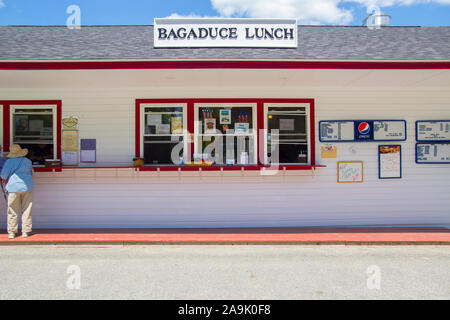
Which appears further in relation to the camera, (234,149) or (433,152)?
(433,152)

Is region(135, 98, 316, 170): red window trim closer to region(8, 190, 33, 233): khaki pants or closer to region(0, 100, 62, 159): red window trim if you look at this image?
region(0, 100, 62, 159): red window trim

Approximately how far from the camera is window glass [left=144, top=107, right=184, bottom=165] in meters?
7.88

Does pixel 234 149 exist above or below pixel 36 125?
below

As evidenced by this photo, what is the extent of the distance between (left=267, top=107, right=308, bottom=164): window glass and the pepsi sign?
3.78 ft

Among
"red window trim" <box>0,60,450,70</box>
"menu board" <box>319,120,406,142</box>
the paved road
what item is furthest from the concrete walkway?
"red window trim" <box>0,60,450,70</box>

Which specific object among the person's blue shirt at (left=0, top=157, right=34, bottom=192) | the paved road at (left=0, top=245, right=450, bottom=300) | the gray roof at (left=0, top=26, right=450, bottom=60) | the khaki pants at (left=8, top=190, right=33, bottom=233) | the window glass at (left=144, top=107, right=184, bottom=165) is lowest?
the paved road at (left=0, top=245, right=450, bottom=300)

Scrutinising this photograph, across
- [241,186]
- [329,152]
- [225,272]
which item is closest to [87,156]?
[241,186]

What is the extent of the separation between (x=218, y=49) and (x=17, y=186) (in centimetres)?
469

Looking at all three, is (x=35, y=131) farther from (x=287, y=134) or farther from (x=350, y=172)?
(x=350, y=172)

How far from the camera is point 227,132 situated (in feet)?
26.0

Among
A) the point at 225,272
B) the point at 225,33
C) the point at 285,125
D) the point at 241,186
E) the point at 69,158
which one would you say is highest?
the point at 225,33

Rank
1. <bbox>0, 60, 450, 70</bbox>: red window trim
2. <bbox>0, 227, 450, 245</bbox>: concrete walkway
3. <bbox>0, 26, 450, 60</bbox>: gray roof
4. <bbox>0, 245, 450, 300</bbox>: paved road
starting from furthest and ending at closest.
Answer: <bbox>0, 227, 450, 245</bbox>: concrete walkway
<bbox>0, 26, 450, 60</bbox>: gray roof
<bbox>0, 60, 450, 70</bbox>: red window trim
<bbox>0, 245, 450, 300</bbox>: paved road

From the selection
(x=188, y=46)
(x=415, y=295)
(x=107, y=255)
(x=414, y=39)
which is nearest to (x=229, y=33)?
(x=188, y=46)

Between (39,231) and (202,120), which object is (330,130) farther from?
(39,231)
